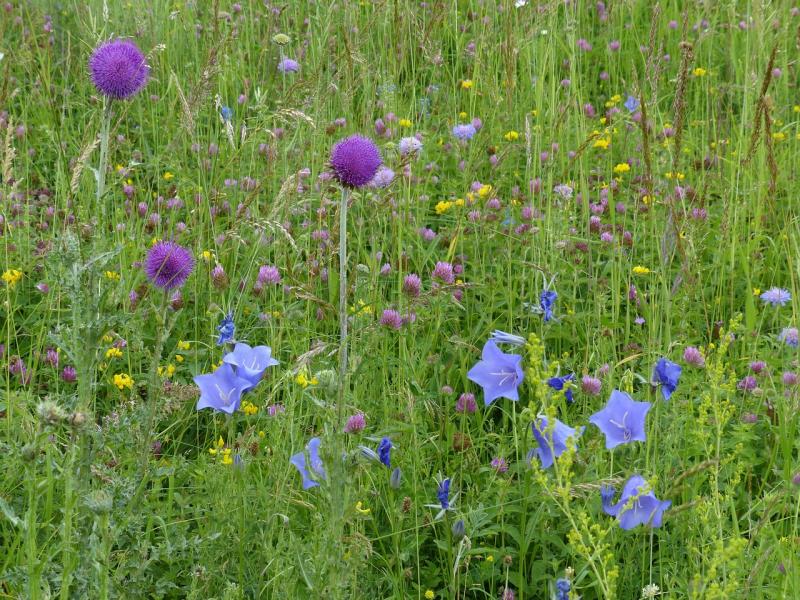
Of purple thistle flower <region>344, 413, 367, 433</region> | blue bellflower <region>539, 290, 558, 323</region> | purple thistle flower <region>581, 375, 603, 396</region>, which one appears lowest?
purple thistle flower <region>344, 413, 367, 433</region>

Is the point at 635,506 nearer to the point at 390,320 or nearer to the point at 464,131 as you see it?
the point at 390,320

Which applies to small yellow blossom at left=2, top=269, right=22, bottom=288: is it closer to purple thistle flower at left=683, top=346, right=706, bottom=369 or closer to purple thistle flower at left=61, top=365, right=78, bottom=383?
purple thistle flower at left=61, top=365, right=78, bottom=383

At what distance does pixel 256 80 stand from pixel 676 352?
8.31ft

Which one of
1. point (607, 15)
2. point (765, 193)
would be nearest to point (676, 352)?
point (765, 193)

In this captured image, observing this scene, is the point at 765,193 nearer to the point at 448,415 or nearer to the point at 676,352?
the point at 676,352

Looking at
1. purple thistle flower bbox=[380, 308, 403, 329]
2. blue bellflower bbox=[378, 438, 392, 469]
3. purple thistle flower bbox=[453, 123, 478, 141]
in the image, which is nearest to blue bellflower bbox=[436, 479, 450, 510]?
blue bellflower bbox=[378, 438, 392, 469]

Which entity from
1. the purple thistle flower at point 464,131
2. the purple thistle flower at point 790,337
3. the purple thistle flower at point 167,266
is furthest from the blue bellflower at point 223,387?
the purple thistle flower at point 464,131

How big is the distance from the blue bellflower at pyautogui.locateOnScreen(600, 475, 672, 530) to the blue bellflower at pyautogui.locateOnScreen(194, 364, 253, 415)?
79 cm

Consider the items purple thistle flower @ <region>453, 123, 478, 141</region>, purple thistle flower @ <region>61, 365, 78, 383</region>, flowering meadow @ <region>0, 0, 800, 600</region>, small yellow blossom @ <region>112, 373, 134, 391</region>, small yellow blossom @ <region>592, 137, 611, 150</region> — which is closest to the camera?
flowering meadow @ <region>0, 0, 800, 600</region>

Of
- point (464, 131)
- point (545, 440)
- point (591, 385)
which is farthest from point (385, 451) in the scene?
point (464, 131)

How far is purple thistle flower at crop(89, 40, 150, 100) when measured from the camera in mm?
2312

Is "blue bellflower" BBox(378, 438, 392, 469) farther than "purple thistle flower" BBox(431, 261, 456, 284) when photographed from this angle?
No

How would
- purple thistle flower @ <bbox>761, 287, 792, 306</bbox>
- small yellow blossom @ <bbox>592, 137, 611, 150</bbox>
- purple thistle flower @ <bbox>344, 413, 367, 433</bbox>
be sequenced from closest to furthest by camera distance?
purple thistle flower @ <bbox>344, 413, 367, 433</bbox> < purple thistle flower @ <bbox>761, 287, 792, 306</bbox> < small yellow blossom @ <bbox>592, 137, 611, 150</bbox>

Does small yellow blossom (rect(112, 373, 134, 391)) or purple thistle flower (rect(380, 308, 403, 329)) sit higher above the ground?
purple thistle flower (rect(380, 308, 403, 329))
